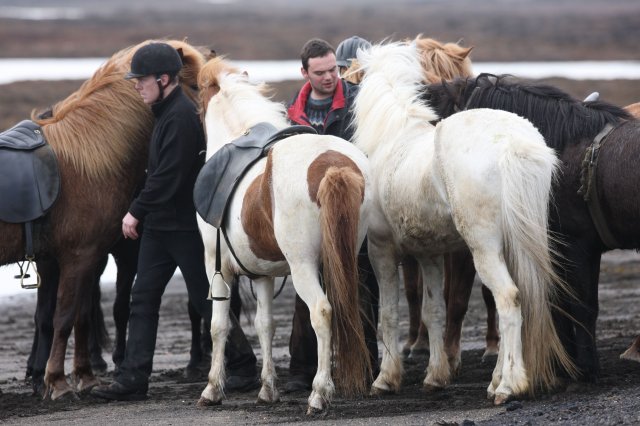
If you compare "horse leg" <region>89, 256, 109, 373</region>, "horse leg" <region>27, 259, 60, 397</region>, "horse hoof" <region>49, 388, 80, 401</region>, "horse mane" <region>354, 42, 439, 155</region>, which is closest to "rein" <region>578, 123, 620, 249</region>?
"horse mane" <region>354, 42, 439, 155</region>

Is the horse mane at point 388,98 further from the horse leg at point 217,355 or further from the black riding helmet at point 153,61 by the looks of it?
the horse leg at point 217,355

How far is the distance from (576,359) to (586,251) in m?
0.65

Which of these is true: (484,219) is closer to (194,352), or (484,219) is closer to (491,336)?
(491,336)

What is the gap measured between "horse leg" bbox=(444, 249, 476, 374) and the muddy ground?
15 cm

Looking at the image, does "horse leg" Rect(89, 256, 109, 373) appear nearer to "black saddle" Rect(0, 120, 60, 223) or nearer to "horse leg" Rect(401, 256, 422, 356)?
"black saddle" Rect(0, 120, 60, 223)

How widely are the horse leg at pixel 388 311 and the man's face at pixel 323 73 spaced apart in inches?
41.6

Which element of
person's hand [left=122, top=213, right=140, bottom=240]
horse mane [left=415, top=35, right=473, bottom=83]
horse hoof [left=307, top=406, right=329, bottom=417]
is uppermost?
horse mane [left=415, top=35, right=473, bottom=83]

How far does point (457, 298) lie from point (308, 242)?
1888 mm

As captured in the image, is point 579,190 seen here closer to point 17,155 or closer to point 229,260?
point 229,260

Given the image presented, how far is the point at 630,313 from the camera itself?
9.48 m

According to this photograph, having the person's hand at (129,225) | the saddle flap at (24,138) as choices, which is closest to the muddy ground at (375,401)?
the person's hand at (129,225)

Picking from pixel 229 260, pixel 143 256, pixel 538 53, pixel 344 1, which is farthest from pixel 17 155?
pixel 344 1

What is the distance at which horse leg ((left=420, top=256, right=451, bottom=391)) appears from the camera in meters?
6.45

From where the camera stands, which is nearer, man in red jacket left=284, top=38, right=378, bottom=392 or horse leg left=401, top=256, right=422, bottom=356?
man in red jacket left=284, top=38, right=378, bottom=392
